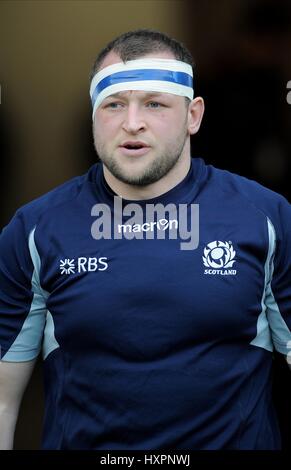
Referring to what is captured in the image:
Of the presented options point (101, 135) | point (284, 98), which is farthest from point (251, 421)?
point (284, 98)

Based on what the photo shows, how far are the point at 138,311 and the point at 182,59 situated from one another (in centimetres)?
72

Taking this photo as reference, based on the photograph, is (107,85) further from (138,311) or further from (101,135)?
(138,311)

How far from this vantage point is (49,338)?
7.37ft

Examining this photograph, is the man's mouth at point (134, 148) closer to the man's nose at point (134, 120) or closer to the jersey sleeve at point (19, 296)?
the man's nose at point (134, 120)

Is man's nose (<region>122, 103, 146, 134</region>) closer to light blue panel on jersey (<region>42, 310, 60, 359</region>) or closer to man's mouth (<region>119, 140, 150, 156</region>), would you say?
man's mouth (<region>119, 140, 150, 156</region>)

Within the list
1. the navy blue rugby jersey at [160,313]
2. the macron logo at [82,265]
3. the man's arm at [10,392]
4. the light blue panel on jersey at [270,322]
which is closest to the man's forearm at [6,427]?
the man's arm at [10,392]

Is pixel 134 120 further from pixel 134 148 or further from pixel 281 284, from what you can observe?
pixel 281 284

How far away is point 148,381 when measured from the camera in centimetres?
208

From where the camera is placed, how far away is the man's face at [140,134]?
6.93 feet

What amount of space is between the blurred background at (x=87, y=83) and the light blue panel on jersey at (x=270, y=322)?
52 centimetres

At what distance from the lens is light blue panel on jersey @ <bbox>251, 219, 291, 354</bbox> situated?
2164 millimetres

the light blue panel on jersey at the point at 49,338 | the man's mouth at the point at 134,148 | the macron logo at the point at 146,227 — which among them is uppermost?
the man's mouth at the point at 134,148

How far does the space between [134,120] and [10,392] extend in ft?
2.93

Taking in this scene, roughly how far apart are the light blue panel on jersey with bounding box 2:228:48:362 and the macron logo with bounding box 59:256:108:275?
0.09m
